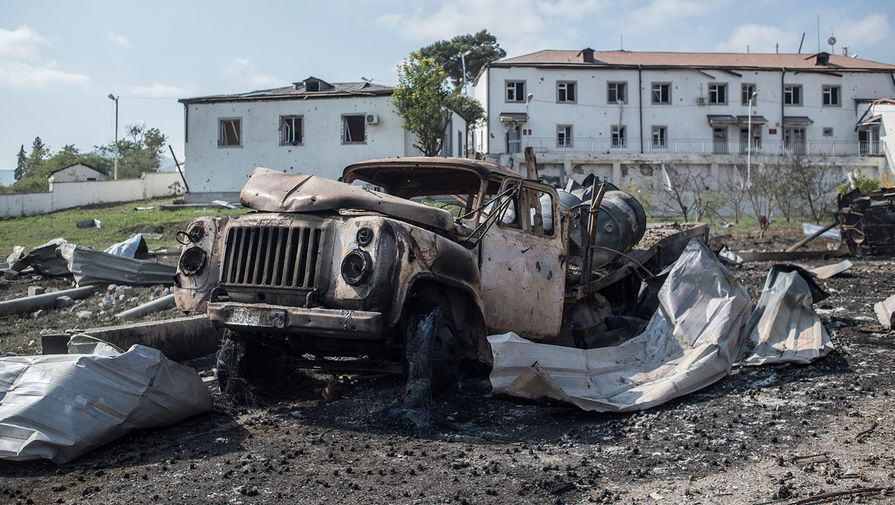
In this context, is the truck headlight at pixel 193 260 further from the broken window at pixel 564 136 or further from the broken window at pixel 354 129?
the broken window at pixel 564 136

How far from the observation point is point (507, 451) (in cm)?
438

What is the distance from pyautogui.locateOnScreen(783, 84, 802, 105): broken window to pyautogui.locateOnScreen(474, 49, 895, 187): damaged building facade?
0.06 metres

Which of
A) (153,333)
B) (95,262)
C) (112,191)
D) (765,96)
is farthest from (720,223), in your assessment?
(112,191)

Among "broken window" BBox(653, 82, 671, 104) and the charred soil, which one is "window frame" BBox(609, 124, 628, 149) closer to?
"broken window" BBox(653, 82, 671, 104)

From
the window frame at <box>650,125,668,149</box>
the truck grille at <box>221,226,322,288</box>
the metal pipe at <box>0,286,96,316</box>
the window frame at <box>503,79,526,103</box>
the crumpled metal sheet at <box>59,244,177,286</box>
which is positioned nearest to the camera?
the truck grille at <box>221,226,322,288</box>

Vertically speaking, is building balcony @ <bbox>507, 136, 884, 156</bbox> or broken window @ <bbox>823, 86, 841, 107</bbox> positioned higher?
broken window @ <bbox>823, 86, 841, 107</bbox>

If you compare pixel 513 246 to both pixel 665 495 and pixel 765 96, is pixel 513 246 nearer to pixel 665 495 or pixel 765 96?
pixel 665 495

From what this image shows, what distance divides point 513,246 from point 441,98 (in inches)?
847

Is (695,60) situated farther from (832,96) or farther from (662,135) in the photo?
(832,96)

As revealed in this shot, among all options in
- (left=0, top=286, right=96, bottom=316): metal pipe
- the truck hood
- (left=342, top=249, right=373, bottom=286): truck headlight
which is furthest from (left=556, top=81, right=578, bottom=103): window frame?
(left=342, top=249, right=373, bottom=286): truck headlight

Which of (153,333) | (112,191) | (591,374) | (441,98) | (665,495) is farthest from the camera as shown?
(112,191)

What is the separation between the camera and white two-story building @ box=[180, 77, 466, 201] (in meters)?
27.4

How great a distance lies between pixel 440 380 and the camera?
Result: 17.3 feet

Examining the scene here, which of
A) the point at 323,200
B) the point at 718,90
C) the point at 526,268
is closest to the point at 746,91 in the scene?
the point at 718,90
